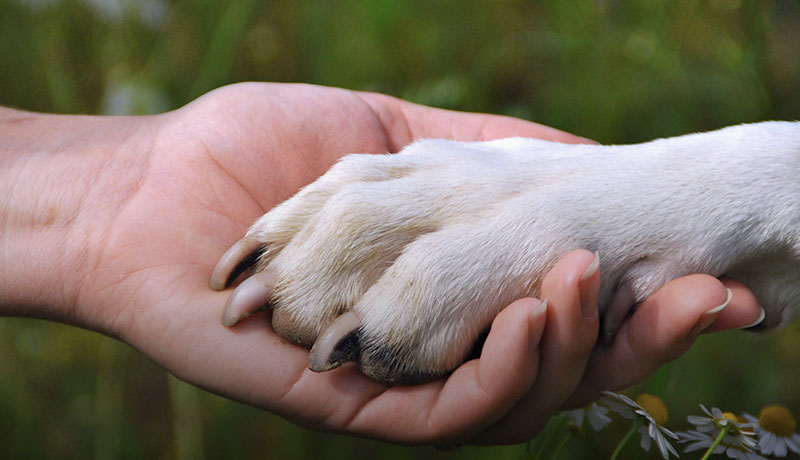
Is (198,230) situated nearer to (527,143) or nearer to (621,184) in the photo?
(527,143)

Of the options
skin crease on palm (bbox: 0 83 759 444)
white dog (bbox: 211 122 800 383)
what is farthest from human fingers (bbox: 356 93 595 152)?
white dog (bbox: 211 122 800 383)

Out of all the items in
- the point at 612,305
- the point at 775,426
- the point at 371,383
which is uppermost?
the point at 612,305

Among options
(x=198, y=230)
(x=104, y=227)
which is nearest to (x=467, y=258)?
(x=198, y=230)

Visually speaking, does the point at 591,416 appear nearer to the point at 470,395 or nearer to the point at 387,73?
the point at 470,395

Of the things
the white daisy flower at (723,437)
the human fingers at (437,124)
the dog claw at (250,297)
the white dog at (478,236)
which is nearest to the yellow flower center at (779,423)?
the white daisy flower at (723,437)

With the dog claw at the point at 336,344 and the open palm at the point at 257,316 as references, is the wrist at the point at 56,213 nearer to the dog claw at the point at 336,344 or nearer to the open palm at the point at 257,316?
the open palm at the point at 257,316

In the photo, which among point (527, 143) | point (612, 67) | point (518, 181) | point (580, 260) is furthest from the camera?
point (612, 67)

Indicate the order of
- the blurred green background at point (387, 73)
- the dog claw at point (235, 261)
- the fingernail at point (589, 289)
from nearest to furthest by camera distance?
the fingernail at point (589, 289)
the dog claw at point (235, 261)
the blurred green background at point (387, 73)
